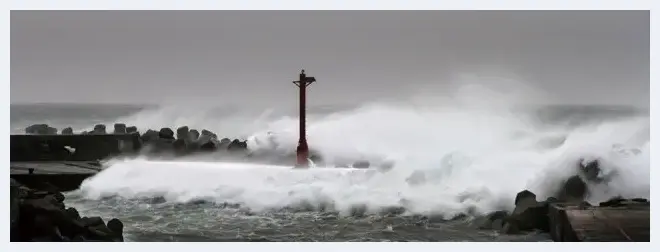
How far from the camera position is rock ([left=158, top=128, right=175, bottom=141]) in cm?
493

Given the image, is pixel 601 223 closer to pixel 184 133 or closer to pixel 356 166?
pixel 356 166

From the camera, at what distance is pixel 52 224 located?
15.6 feet

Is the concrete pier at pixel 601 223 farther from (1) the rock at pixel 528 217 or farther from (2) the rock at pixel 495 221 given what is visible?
(2) the rock at pixel 495 221

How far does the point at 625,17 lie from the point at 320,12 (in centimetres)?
175

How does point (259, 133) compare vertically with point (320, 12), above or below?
below

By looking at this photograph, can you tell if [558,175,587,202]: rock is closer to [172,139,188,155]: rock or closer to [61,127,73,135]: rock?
[172,139,188,155]: rock

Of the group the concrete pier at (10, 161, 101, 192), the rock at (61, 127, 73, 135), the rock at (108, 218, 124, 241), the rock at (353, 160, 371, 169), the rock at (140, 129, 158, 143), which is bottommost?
the rock at (108, 218, 124, 241)

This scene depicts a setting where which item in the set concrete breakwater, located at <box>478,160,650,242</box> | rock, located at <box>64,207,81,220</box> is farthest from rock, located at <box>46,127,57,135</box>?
concrete breakwater, located at <box>478,160,650,242</box>

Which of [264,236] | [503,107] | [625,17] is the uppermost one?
[625,17]

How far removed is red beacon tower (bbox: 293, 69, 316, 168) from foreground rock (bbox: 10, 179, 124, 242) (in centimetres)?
111

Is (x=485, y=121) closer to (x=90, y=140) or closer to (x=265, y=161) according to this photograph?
(x=265, y=161)

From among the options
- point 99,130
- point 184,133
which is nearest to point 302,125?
point 184,133
